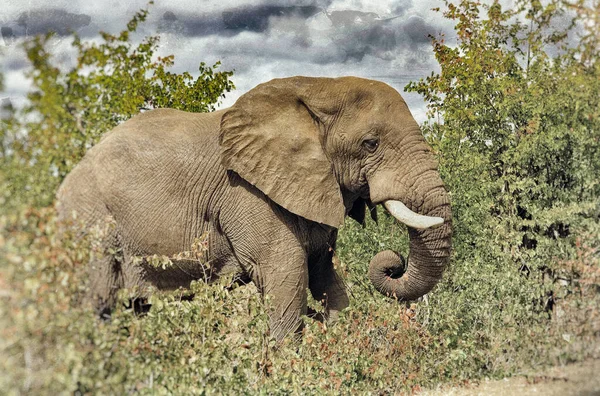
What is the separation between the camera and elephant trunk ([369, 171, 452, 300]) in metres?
8.27

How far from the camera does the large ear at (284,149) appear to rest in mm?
8570

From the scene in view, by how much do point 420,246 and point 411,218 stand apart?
0.54 metres

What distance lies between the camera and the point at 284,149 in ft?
28.6

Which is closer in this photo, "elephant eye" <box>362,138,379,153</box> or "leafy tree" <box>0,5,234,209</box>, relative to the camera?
"leafy tree" <box>0,5,234,209</box>

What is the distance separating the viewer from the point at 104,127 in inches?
339

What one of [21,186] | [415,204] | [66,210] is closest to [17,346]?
[21,186]

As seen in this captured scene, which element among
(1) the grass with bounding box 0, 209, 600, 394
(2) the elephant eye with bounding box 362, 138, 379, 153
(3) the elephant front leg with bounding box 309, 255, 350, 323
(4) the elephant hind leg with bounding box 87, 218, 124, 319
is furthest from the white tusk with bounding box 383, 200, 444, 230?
(4) the elephant hind leg with bounding box 87, 218, 124, 319

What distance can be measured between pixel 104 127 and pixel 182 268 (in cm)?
169

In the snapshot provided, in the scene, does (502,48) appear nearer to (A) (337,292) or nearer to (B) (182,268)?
(A) (337,292)

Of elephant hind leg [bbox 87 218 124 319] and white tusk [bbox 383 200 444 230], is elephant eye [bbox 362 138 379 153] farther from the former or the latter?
elephant hind leg [bbox 87 218 124 319]

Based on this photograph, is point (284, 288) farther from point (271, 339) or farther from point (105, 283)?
point (105, 283)


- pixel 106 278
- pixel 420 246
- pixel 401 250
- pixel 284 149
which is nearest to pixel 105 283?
pixel 106 278

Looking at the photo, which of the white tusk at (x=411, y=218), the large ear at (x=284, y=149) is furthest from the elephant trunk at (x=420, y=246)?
the large ear at (x=284, y=149)

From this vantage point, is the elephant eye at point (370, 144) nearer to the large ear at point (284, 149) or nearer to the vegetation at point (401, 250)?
the large ear at point (284, 149)
